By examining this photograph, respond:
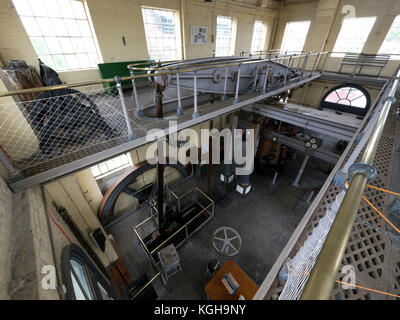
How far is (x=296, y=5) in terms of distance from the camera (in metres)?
9.52

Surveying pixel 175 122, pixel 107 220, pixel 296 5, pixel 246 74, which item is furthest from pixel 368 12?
pixel 107 220

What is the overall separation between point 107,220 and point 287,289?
203 inches

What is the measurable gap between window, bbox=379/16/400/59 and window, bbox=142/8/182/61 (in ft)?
29.6

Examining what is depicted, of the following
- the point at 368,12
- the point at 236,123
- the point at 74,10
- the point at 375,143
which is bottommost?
the point at 236,123

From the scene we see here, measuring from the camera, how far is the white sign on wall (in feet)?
21.7

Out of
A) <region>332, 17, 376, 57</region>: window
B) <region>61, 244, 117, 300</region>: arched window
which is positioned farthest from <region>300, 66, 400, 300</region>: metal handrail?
<region>332, 17, 376, 57</region>: window

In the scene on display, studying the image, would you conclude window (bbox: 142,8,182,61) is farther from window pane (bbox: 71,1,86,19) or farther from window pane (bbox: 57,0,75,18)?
window pane (bbox: 57,0,75,18)

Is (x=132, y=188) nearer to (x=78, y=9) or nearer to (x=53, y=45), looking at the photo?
(x=53, y=45)

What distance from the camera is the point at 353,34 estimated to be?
8078mm

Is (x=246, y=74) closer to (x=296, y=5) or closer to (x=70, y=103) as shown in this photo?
(x=70, y=103)

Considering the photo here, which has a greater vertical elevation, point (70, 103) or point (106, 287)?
point (70, 103)

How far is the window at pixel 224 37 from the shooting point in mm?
7673

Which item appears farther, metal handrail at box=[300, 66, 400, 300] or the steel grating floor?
the steel grating floor
